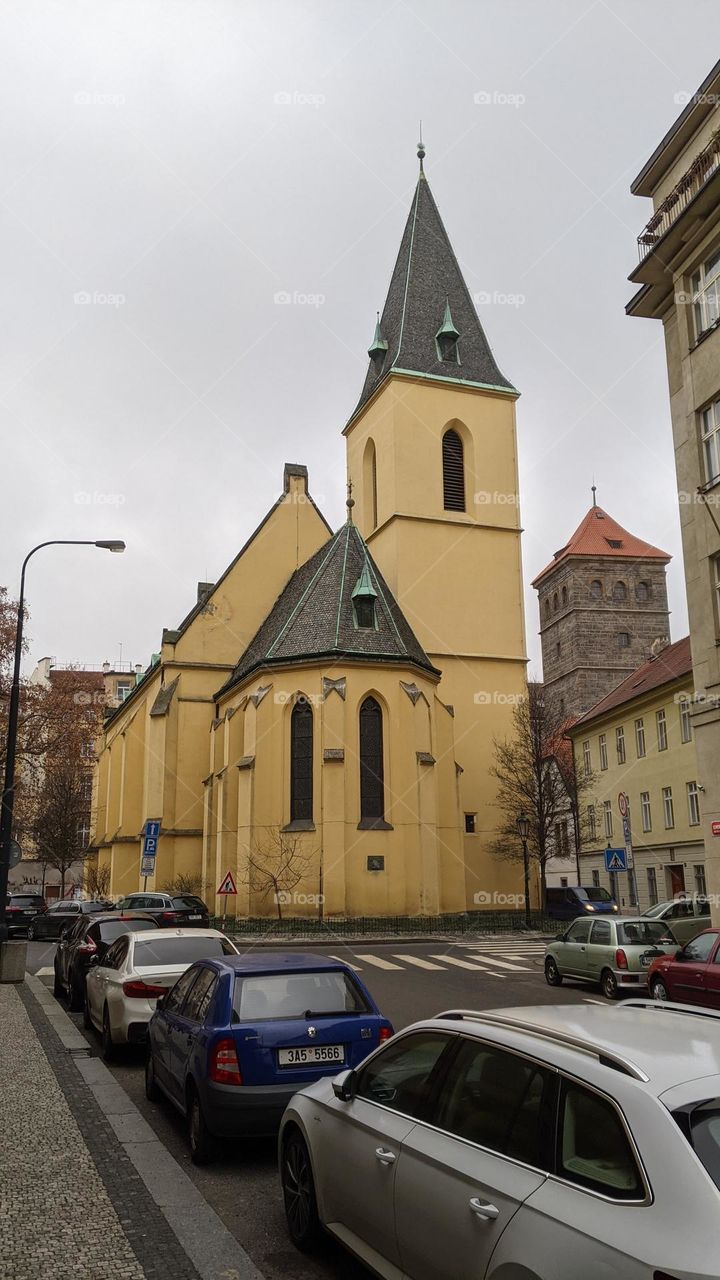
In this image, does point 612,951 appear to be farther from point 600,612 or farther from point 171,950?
point 600,612

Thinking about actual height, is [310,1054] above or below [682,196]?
below

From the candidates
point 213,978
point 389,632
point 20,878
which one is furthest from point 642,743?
point 20,878

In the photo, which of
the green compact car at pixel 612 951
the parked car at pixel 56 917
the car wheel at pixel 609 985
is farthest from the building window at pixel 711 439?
the parked car at pixel 56 917

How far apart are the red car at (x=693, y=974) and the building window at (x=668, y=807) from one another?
25.9 meters

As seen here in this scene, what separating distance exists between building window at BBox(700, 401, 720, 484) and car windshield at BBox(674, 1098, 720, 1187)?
19.7 metres

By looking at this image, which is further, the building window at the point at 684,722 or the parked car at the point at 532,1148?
the building window at the point at 684,722

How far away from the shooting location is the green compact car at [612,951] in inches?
663

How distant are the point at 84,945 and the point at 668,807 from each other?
29304mm

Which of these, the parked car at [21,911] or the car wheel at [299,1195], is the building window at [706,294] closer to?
the car wheel at [299,1195]

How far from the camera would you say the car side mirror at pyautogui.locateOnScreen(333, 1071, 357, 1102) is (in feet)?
16.3

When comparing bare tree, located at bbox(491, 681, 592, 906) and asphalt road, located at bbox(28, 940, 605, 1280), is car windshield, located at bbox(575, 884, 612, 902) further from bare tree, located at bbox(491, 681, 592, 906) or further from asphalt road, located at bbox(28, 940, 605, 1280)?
asphalt road, located at bbox(28, 940, 605, 1280)

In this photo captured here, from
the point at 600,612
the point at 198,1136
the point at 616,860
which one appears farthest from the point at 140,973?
the point at 600,612

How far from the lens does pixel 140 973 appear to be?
35.2 ft

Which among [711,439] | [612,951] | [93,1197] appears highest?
[711,439]
